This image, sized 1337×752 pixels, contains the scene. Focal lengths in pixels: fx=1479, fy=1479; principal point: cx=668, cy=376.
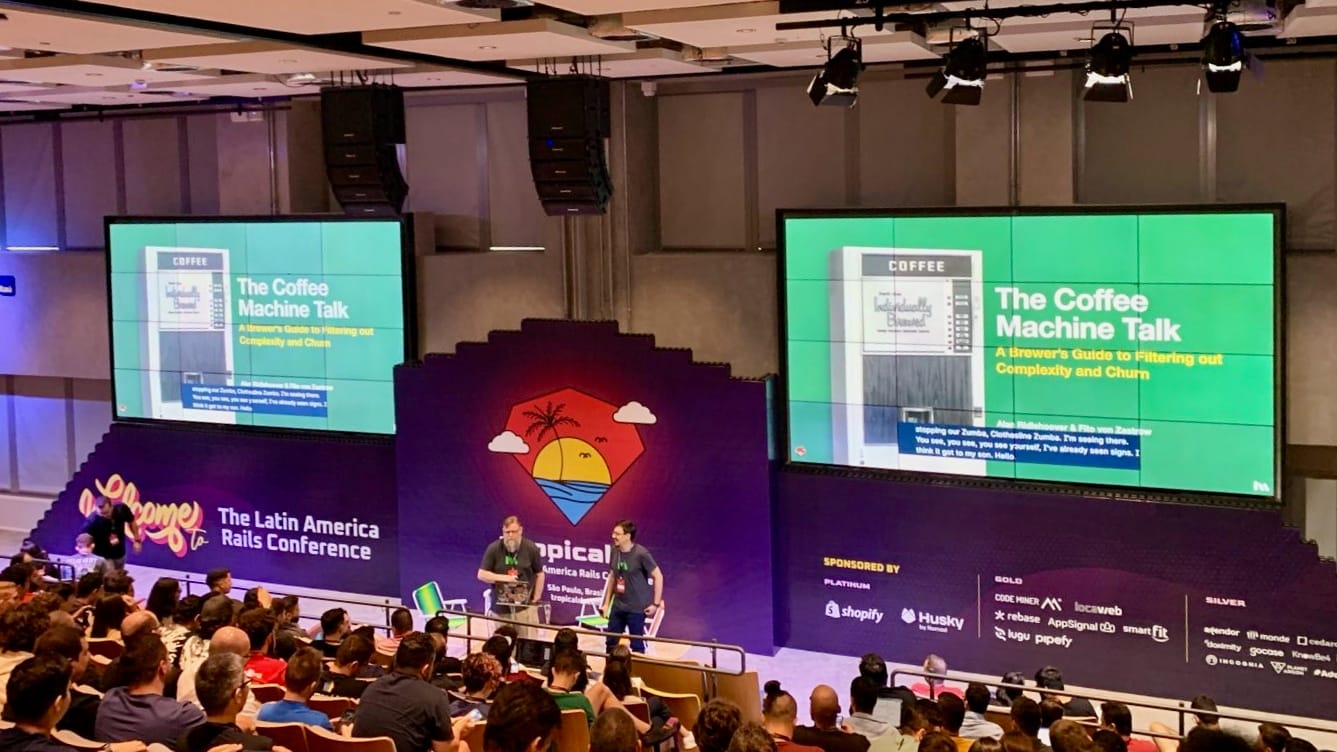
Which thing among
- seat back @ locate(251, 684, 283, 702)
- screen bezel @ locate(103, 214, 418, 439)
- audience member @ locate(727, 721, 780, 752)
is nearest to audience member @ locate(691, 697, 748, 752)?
audience member @ locate(727, 721, 780, 752)

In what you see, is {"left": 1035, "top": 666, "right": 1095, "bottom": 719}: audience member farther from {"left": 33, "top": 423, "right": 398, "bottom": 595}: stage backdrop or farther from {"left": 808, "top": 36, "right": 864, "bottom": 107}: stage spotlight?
{"left": 33, "top": 423, "right": 398, "bottom": 595}: stage backdrop

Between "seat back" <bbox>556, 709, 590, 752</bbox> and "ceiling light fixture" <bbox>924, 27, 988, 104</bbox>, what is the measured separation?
4161 mm

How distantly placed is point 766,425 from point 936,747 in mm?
6074

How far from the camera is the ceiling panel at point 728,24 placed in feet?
26.7

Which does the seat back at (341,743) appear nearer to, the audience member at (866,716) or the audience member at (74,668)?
the audience member at (74,668)

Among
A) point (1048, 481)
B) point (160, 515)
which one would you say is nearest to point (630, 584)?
point (1048, 481)

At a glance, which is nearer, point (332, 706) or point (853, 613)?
point (332, 706)

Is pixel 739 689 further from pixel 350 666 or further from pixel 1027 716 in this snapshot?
pixel 350 666

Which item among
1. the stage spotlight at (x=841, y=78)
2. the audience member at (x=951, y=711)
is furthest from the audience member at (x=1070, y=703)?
the stage spotlight at (x=841, y=78)

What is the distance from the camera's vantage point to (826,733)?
647 cm

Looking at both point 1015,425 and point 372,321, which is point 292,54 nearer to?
point 372,321

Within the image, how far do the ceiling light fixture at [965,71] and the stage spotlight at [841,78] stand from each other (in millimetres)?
518

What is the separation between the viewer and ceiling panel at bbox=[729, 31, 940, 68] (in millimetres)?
9297

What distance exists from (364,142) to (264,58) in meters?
1.52
